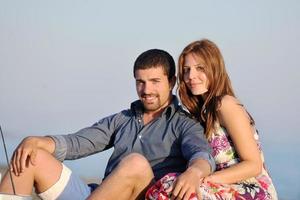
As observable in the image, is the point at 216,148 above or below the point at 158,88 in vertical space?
below

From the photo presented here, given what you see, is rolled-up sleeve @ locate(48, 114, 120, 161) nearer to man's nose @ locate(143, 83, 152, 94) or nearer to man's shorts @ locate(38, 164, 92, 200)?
man's shorts @ locate(38, 164, 92, 200)

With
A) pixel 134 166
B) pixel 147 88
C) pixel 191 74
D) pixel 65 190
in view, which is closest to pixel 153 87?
pixel 147 88

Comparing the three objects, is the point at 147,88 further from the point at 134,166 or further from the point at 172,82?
the point at 134,166

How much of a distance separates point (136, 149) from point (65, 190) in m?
0.67

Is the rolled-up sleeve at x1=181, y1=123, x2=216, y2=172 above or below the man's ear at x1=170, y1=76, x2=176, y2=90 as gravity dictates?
below

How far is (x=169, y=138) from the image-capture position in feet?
14.7

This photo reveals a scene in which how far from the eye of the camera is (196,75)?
182 inches

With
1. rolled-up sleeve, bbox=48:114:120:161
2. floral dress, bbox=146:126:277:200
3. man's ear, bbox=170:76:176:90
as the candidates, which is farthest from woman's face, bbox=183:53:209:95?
rolled-up sleeve, bbox=48:114:120:161

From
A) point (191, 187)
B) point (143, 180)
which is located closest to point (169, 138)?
point (143, 180)

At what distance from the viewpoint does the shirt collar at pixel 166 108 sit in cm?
460

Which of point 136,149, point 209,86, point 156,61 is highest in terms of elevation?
point 156,61

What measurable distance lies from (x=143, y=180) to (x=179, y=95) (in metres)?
1.10

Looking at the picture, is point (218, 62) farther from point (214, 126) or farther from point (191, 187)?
point (191, 187)

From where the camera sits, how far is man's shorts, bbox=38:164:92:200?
4094 mm
